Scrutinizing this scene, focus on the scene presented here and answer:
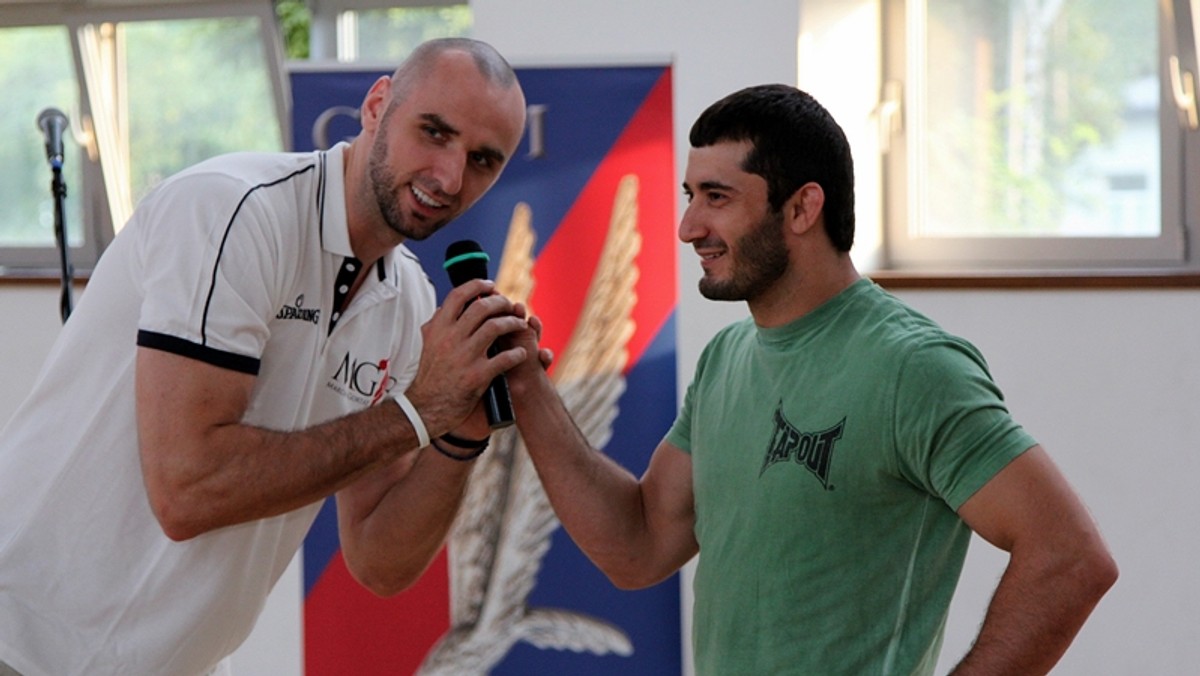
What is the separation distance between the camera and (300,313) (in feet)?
5.81

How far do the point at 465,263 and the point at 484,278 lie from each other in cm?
4

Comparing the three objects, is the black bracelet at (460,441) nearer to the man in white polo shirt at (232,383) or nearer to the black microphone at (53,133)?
the man in white polo shirt at (232,383)

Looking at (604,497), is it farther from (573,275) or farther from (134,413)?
(573,275)

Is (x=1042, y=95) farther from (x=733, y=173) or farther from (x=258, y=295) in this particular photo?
(x=258, y=295)

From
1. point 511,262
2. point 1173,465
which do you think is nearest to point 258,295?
point 511,262

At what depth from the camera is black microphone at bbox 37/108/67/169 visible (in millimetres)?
2727

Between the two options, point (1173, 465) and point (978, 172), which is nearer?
point (1173, 465)

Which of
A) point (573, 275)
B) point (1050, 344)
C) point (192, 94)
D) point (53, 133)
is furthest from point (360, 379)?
point (192, 94)

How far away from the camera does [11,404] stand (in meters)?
4.59

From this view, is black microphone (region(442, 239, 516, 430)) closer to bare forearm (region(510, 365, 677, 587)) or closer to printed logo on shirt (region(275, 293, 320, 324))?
bare forearm (region(510, 365, 677, 587))

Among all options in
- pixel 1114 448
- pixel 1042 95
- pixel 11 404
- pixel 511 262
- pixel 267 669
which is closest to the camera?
pixel 511 262

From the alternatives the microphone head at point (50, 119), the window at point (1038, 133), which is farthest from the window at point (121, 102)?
the window at point (1038, 133)

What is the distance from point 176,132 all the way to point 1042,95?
9.74 feet

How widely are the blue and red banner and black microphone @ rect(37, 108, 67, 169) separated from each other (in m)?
0.56
